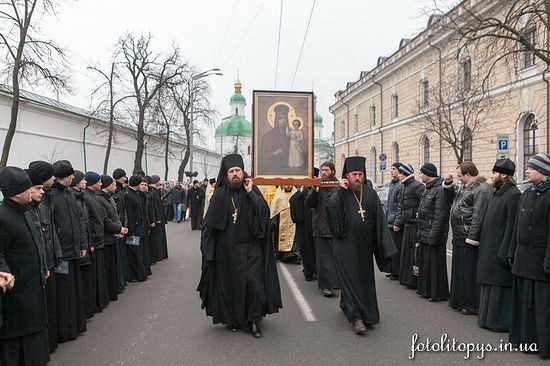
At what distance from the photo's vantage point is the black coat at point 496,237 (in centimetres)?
601

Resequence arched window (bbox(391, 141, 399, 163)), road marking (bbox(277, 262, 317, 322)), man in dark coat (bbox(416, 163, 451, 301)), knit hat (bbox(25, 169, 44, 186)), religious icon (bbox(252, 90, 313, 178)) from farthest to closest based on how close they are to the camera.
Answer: arched window (bbox(391, 141, 399, 163)) < man in dark coat (bbox(416, 163, 451, 301)) < religious icon (bbox(252, 90, 313, 178)) < road marking (bbox(277, 262, 317, 322)) < knit hat (bbox(25, 169, 44, 186))

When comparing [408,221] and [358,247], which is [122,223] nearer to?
→ [358,247]

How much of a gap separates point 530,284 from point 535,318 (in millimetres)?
352

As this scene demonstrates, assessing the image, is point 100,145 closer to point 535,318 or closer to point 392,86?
point 392,86

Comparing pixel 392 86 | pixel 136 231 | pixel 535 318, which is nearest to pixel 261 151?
pixel 136 231

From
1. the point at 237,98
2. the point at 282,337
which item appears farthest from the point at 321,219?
the point at 237,98

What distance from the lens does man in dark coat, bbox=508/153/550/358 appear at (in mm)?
5234

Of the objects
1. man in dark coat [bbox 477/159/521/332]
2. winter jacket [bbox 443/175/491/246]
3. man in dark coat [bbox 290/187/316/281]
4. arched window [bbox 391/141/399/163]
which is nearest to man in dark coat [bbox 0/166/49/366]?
man in dark coat [bbox 477/159/521/332]

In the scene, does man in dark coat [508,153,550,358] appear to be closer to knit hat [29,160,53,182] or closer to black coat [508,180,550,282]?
black coat [508,180,550,282]

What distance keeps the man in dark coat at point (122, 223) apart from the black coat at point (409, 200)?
4943 millimetres

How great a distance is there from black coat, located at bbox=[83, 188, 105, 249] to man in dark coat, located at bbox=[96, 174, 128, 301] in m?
0.36

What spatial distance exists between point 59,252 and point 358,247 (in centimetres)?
349

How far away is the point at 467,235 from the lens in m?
7.09

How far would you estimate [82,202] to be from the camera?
6.86 m
